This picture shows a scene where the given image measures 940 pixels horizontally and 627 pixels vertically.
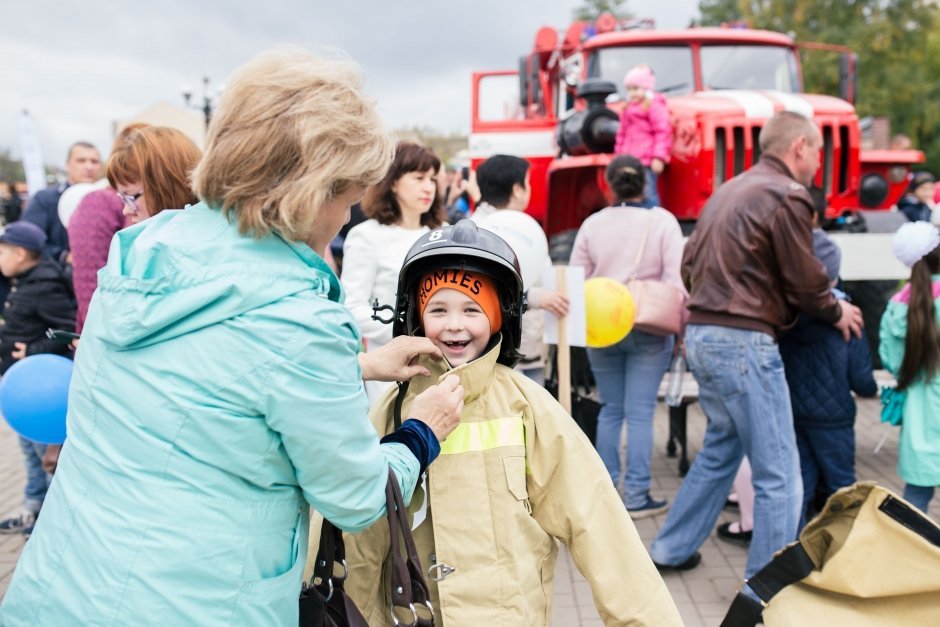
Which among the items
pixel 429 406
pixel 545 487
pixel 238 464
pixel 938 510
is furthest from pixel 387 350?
pixel 938 510

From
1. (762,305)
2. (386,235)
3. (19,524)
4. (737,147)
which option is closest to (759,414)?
(762,305)

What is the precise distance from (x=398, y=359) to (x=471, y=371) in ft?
0.60

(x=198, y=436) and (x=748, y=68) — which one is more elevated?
(x=748, y=68)

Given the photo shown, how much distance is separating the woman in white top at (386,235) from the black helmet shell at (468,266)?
1193mm

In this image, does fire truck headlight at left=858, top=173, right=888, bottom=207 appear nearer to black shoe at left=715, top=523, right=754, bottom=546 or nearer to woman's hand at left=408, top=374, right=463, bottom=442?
black shoe at left=715, top=523, right=754, bottom=546

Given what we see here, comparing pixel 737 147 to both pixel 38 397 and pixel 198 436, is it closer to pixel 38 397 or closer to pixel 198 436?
pixel 38 397

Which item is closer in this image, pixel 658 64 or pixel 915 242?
pixel 915 242

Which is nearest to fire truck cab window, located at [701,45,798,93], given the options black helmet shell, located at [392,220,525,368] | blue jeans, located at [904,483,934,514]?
blue jeans, located at [904,483,934,514]

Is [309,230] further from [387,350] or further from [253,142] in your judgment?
[387,350]

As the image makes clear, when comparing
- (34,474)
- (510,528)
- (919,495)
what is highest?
(510,528)

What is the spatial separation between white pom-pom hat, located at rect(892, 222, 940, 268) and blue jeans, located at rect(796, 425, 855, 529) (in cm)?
89

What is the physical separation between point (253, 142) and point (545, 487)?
1.13m

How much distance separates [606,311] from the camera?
404cm

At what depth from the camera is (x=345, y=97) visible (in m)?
1.57
